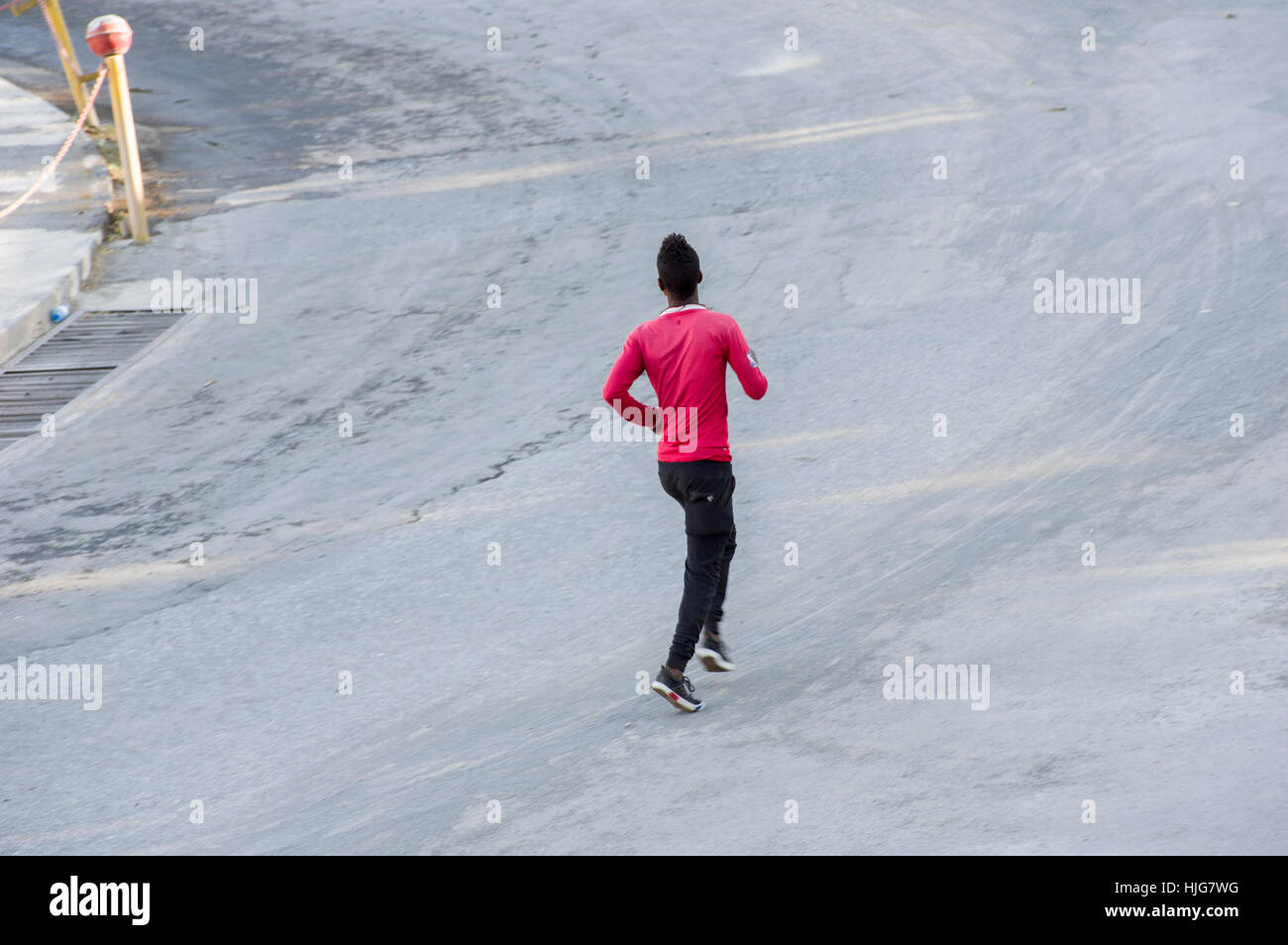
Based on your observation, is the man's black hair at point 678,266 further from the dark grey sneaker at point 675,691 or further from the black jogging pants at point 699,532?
the dark grey sneaker at point 675,691

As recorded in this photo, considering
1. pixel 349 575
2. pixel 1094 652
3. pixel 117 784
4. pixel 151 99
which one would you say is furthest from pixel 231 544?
pixel 151 99

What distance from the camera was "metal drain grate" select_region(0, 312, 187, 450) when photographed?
9039 mm

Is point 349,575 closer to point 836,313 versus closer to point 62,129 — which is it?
point 836,313

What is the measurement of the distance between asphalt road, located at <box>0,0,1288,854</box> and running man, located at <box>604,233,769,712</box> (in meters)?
0.41

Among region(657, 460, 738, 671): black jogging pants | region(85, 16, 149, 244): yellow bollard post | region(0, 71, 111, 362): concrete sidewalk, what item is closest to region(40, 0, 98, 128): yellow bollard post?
region(0, 71, 111, 362): concrete sidewalk

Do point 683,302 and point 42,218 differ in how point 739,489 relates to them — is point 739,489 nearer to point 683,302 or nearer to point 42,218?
point 683,302

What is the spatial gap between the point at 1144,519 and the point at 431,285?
575 cm

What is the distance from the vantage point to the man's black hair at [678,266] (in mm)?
5340

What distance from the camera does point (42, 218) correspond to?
12.1 meters

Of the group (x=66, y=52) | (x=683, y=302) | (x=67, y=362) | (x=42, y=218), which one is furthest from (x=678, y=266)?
(x=66, y=52)

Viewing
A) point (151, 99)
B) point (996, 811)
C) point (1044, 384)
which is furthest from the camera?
point (151, 99)

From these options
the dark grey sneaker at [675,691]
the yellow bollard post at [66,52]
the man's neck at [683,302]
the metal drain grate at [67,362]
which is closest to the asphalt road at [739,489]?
the dark grey sneaker at [675,691]

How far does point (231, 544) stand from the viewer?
7270 millimetres

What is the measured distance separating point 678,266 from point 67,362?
607 cm
